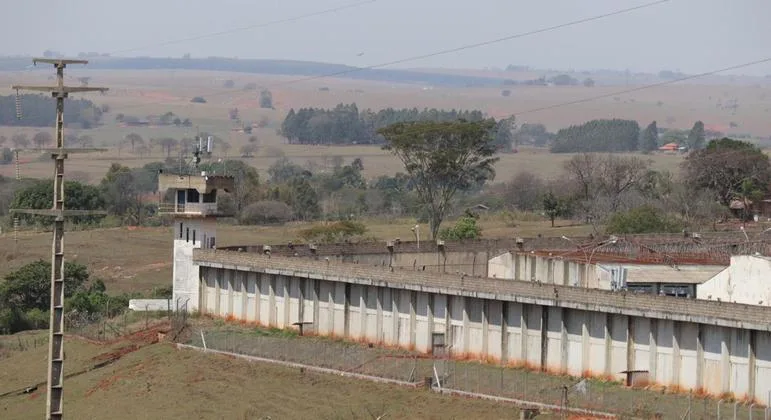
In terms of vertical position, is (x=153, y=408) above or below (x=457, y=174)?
below

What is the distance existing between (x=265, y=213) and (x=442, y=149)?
2625 centimetres

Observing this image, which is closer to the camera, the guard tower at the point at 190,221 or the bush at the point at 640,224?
the guard tower at the point at 190,221

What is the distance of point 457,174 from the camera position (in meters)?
112

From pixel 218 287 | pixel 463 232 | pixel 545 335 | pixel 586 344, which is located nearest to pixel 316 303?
pixel 218 287

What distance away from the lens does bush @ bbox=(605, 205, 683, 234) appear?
9388 cm

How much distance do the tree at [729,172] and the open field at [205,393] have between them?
59.4 m

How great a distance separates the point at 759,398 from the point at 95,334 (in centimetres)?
2807

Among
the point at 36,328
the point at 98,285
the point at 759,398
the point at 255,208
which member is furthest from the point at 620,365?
the point at 255,208

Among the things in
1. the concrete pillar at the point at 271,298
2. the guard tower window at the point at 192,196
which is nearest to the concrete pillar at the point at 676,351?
the concrete pillar at the point at 271,298

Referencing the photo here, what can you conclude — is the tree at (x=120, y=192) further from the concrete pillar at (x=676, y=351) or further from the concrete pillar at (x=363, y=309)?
the concrete pillar at (x=676, y=351)

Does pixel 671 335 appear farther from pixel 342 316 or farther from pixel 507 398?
pixel 342 316

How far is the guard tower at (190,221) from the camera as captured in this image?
235 ft

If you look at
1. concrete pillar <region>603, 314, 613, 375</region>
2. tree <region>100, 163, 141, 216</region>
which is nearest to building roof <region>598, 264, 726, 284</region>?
concrete pillar <region>603, 314, 613, 375</region>

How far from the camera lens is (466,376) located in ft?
180
